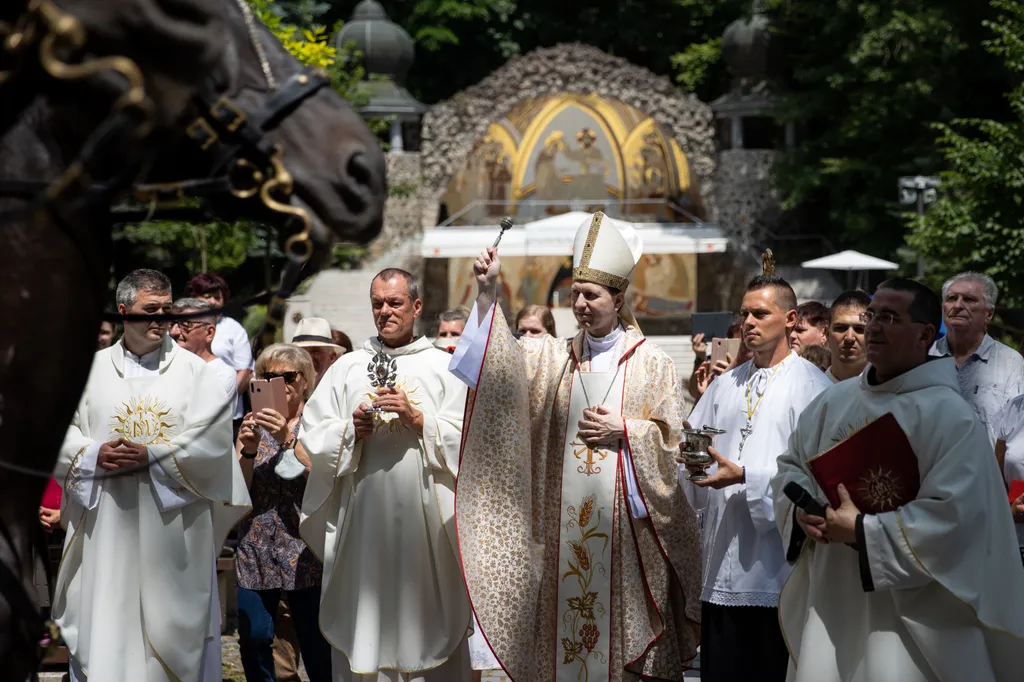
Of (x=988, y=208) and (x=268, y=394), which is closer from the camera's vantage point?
(x=268, y=394)

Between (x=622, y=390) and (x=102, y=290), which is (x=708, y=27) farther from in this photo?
(x=102, y=290)

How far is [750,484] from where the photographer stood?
20.6 ft

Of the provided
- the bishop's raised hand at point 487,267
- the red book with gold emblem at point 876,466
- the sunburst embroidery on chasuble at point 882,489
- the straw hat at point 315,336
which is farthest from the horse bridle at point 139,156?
the straw hat at point 315,336

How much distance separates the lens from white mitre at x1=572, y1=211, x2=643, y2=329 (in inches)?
264

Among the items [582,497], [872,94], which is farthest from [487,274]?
[872,94]

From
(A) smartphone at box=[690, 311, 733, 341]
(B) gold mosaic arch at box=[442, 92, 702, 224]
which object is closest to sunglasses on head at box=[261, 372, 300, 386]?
(A) smartphone at box=[690, 311, 733, 341]

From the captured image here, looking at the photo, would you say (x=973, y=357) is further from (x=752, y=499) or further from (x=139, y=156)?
(x=139, y=156)

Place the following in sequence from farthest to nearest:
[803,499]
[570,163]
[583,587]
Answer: [570,163]
[583,587]
[803,499]

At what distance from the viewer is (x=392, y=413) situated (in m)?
6.72

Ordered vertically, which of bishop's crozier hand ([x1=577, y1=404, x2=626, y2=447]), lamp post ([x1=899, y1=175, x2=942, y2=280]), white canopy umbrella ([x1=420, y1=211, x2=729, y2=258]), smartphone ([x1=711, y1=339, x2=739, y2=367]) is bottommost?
bishop's crozier hand ([x1=577, y1=404, x2=626, y2=447])

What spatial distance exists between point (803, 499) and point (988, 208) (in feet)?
51.3

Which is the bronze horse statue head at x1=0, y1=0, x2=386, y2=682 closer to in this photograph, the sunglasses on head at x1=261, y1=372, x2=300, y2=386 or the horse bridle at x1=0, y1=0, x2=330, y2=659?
the horse bridle at x1=0, y1=0, x2=330, y2=659

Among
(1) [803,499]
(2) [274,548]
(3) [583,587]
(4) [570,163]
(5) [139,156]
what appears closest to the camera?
(5) [139,156]

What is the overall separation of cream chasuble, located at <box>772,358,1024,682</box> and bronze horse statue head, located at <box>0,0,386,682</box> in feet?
8.22
